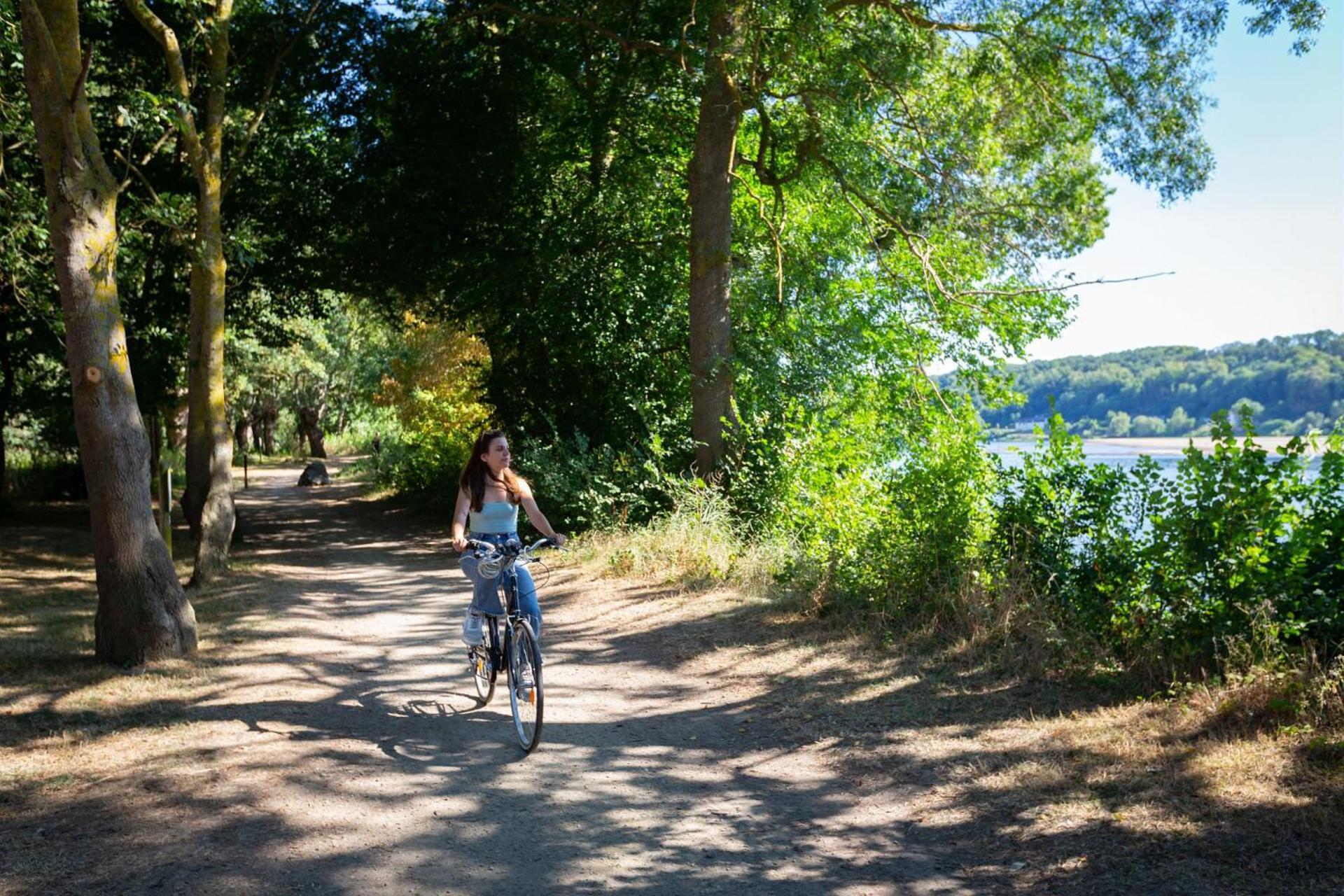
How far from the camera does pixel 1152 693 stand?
704 centimetres

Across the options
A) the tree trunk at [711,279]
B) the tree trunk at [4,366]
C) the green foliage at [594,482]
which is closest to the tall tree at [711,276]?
the tree trunk at [711,279]

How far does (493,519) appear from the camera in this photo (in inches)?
311

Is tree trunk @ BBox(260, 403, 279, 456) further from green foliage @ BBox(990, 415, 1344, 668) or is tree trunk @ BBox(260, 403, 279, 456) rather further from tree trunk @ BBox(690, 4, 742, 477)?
green foliage @ BBox(990, 415, 1344, 668)

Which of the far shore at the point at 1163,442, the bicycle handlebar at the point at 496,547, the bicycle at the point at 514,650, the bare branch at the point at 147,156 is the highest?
the bare branch at the point at 147,156

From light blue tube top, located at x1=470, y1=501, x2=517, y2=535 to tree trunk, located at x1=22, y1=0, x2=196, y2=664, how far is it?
3.87m

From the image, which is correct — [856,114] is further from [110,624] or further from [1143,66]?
[110,624]

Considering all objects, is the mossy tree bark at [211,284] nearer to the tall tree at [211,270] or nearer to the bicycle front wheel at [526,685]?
the tall tree at [211,270]

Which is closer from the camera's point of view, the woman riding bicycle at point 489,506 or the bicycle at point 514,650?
the bicycle at point 514,650

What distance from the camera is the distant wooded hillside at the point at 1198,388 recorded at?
855cm

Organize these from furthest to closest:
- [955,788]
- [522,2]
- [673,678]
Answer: [522,2] → [673,678] → [955,788]

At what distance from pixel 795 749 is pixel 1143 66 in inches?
418

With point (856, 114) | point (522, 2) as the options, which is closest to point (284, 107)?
point (522, 2)

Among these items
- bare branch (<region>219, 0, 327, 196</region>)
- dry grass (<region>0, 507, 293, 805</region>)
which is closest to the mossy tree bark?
bare branch (<region>219, 0, 327, 196</region>)

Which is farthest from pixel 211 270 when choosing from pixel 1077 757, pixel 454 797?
pixel 1077 757
